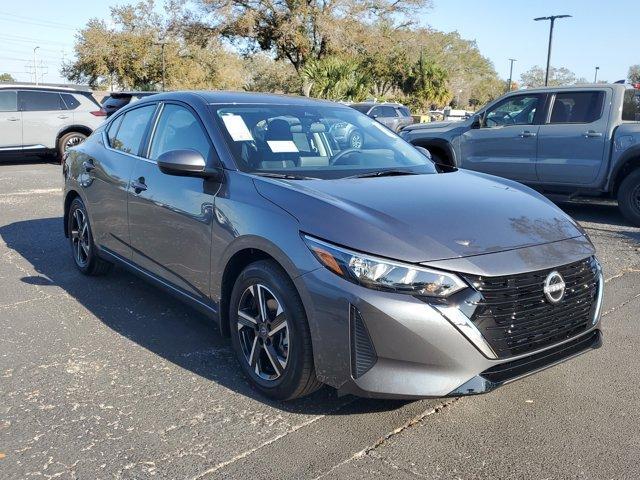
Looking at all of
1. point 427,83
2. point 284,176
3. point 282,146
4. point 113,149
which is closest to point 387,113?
point 113,149

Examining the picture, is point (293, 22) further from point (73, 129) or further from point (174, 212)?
point (174, 212)

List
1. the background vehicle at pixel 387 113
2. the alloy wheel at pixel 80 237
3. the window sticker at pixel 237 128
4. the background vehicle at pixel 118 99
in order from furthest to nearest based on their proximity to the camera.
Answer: the background vehicle at pixel 387 113 → the background vehicle at pixel 118 99 → the alloy wheel at pixel 80 237 → the window sticker at pixel 237 128

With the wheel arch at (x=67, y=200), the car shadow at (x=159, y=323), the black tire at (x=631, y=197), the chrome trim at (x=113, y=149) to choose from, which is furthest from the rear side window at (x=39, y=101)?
the black tire at (x=631, y=197)

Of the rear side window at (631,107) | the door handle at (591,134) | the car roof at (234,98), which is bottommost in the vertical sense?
the door handle at (591,134)

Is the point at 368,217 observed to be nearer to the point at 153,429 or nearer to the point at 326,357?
the point at 326,357

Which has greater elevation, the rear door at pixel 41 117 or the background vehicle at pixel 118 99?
the background vehicle at pixel 118 99

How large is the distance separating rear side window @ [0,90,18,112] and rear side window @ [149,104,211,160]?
1120 centimetres

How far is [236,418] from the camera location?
10.8ft

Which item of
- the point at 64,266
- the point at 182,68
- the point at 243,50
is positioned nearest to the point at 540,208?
the point at 64,266

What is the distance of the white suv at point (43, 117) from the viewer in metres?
14.2

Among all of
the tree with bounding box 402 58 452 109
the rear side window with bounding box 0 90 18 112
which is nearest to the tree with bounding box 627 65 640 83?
the tree with bounding box 402 58 452 109

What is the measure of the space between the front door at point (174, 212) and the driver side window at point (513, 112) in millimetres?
6288

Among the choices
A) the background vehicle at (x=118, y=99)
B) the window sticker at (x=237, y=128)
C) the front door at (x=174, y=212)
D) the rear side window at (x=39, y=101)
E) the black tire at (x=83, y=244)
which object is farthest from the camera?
the background vehicle at (x=118, y=99)

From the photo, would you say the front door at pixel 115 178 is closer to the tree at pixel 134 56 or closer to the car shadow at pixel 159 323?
the car shadow at pixel 159 323
